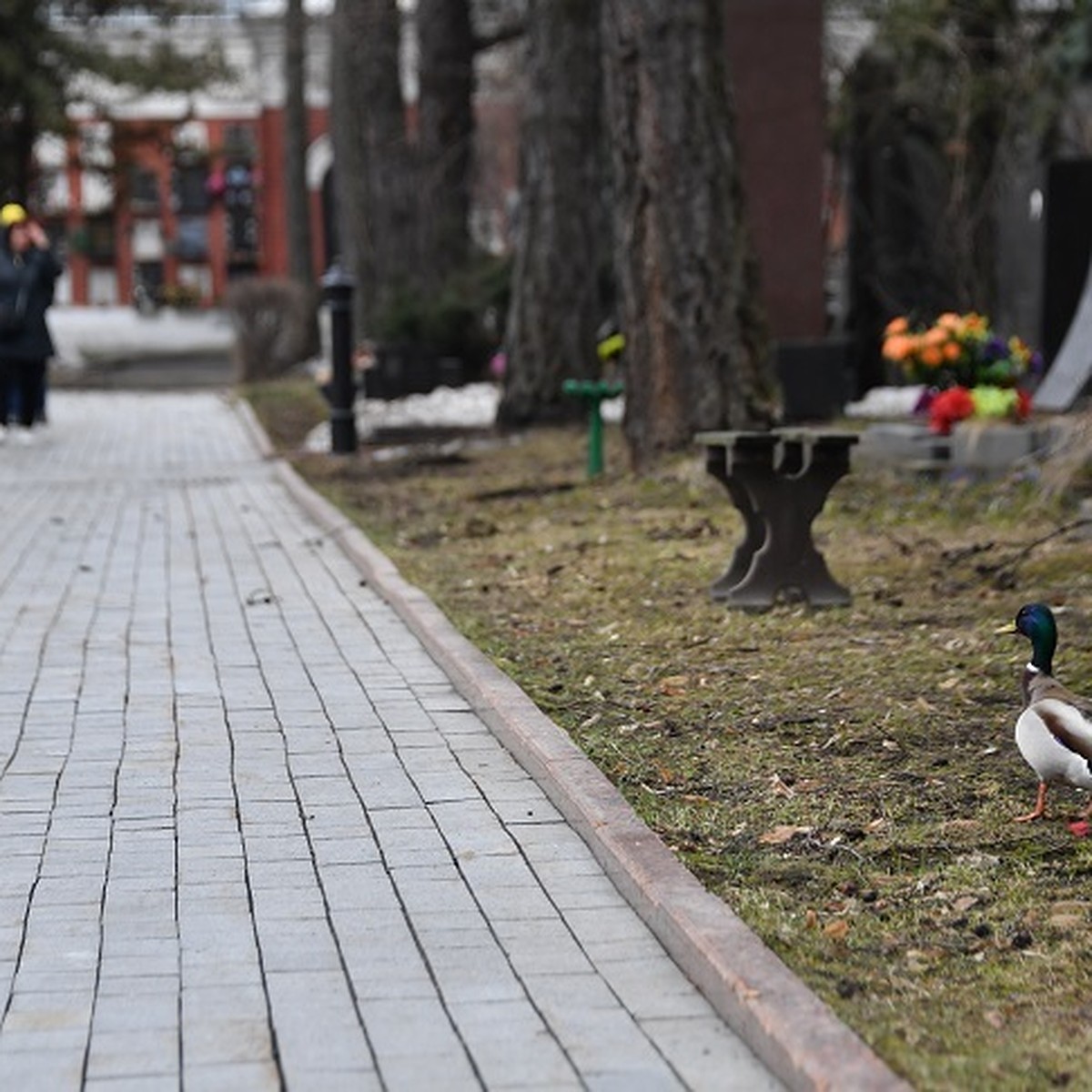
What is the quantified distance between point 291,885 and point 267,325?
27541 millimetres

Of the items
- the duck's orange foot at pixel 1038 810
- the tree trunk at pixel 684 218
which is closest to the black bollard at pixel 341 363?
the tree trunk at pixel 684 218

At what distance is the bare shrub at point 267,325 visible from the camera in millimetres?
32281

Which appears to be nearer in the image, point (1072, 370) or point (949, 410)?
point (949, 410)

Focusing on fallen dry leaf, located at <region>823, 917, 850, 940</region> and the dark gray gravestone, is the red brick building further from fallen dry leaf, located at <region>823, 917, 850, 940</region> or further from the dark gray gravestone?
fallen dry leaf, located at <region>823, 917, 850, 940</region>

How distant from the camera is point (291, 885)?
6109 millimetres

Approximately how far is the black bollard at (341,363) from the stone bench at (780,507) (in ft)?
28.8

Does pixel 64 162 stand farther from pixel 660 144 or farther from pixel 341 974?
pixel 341 974

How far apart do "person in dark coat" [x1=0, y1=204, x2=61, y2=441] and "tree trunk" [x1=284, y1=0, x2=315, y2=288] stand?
17.6m

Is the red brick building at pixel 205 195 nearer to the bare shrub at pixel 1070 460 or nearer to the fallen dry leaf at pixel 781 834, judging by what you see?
the bare shrub at pixel 1070 460

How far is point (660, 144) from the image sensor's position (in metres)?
15.2

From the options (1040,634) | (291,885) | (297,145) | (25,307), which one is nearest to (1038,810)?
(1040,634)

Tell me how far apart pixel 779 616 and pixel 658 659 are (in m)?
1.05

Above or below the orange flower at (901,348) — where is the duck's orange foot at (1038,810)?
below

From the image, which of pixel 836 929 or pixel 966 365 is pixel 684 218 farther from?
pixel 836 929
